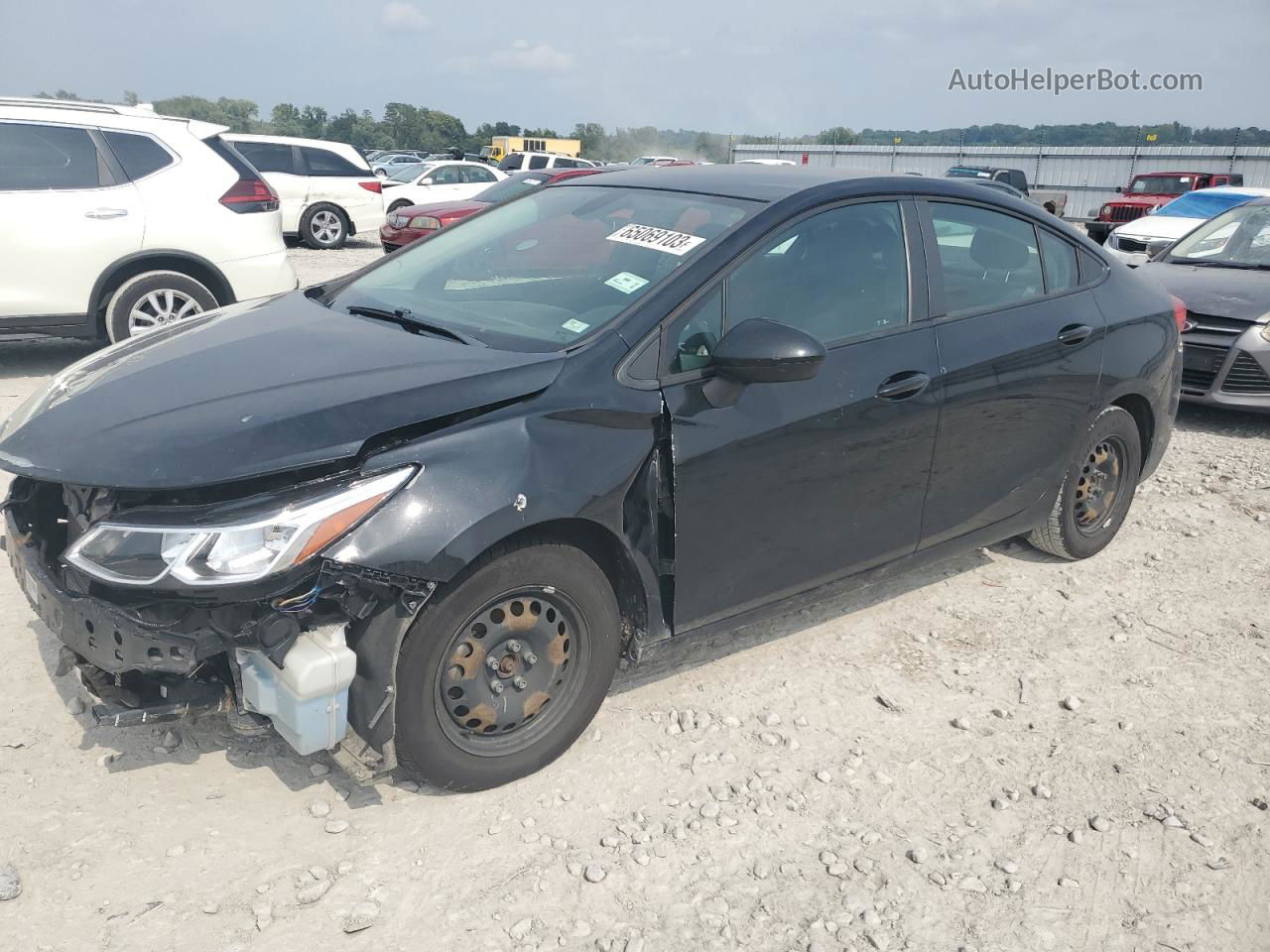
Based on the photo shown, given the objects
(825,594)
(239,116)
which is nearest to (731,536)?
(825,594)

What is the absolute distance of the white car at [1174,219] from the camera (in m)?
13.6

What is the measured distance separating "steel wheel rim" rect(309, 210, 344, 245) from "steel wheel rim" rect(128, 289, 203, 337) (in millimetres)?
9732

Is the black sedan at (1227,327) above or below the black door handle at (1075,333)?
below

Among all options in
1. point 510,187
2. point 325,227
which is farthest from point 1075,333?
point 325,227

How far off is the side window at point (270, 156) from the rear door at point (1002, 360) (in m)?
14.4

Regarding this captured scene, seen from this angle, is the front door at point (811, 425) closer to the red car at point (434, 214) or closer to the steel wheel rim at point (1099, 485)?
the steel wheel rim at point (1099, 485)

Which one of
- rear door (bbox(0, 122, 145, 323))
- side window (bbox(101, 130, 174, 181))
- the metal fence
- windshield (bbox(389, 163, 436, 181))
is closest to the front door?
rear door (bbox(0, 122, 145, 323))

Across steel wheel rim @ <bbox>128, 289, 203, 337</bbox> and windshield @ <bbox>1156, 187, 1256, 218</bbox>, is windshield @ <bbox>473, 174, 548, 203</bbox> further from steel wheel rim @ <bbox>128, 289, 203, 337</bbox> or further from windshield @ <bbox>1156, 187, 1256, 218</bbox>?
windshield @ <bbox>1156, 187, 1256, 218</bbox>

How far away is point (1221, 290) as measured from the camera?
24.2 ft

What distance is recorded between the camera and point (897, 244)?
3629 mm

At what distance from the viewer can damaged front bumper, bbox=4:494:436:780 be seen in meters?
2.44

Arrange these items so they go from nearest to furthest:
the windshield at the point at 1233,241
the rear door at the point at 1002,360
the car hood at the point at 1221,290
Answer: the rear door at the point at 1002,360 → the car hood at the point at 1221,290 → the windshield at the point at 1233,241

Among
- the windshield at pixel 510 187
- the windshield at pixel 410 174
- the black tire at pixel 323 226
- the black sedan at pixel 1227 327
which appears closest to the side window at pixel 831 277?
the black sedan at pixel 1227 327

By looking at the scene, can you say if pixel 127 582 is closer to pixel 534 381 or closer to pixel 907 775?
pixel 534 381
